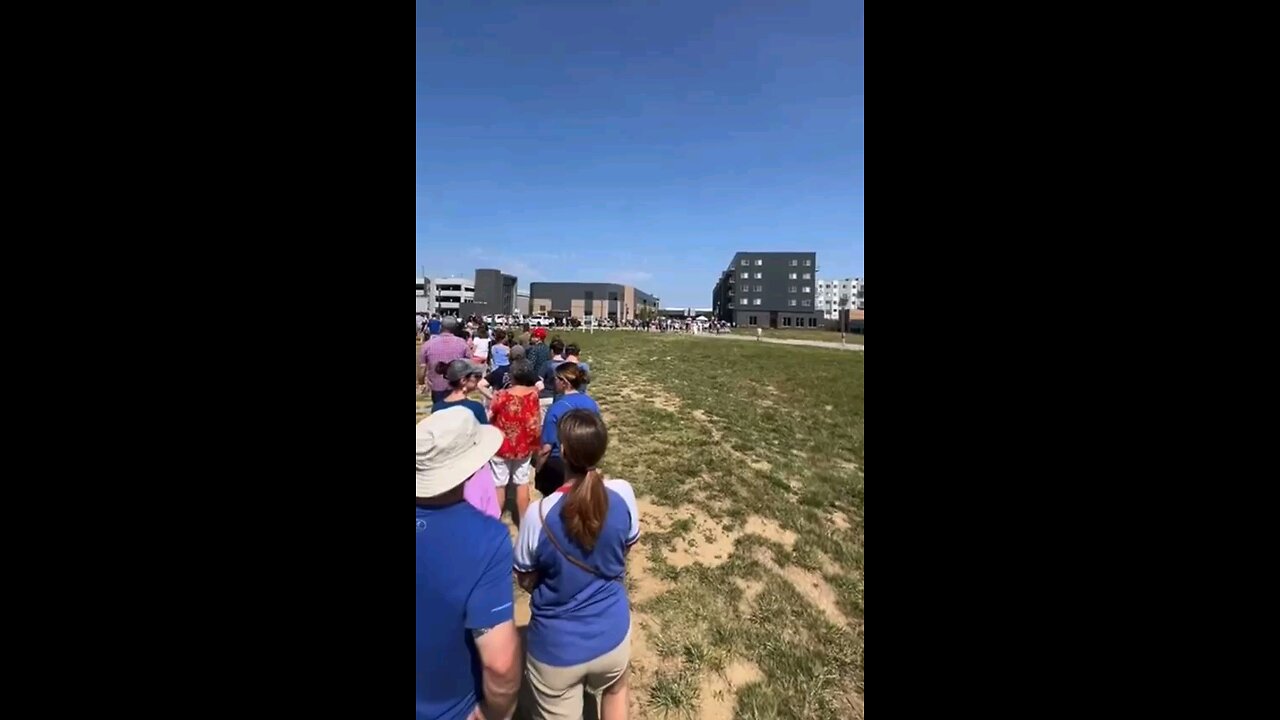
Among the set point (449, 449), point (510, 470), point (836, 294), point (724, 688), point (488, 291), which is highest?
point (836, 294)

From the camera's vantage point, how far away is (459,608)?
5.35ft

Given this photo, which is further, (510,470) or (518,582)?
(510,470)

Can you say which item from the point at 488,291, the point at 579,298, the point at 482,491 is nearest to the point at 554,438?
the point at 482,491

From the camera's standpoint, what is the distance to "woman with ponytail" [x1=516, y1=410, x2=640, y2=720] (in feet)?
6.76

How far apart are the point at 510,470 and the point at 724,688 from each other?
2572 mm

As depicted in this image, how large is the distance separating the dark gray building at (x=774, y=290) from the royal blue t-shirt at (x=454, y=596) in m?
73.9

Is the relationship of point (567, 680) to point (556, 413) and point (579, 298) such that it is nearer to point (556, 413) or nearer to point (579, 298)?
point (556, 413)

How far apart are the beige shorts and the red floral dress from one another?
7.39 ft

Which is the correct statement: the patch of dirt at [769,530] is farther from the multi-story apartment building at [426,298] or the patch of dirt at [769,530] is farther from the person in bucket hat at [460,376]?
the multi-story apartment building at [426,298]

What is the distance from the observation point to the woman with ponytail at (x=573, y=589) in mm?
2061
